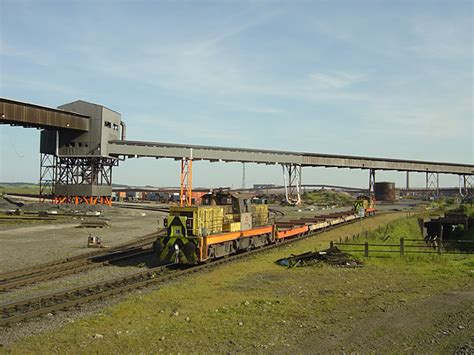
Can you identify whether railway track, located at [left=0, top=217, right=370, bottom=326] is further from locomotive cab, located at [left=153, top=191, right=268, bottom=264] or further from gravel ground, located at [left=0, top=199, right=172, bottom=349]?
locomotive cab, located at [left=153, top=191, right=268, bottom=264]

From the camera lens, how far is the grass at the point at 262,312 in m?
8.98

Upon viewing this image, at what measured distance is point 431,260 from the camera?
65.4 feet

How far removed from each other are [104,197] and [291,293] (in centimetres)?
4811

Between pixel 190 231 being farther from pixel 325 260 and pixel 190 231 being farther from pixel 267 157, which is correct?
pixel 267 157

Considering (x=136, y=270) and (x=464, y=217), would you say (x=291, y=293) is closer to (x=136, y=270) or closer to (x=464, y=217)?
(x=136, y=270)

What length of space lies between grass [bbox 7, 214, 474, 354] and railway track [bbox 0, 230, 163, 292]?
4.88m

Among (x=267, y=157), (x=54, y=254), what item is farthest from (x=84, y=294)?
(x=267, y=157)

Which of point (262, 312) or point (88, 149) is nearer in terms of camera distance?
point (262, 312)

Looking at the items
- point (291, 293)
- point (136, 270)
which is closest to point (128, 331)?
point (291, 293)

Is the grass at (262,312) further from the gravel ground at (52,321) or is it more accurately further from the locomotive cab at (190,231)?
the locomotive cab at (190,231)

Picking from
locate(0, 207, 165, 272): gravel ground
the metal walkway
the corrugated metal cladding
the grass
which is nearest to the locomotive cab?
the grass

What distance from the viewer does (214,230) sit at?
63.5 ft

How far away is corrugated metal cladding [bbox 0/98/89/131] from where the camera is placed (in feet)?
153

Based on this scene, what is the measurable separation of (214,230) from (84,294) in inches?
283
